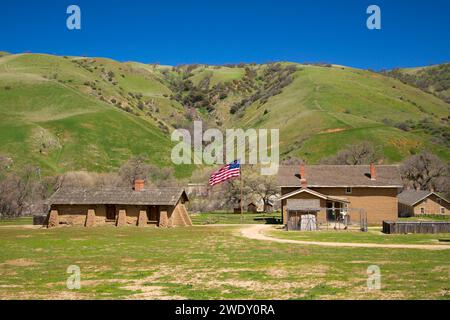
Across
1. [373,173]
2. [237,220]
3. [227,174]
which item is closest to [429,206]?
[373,173]

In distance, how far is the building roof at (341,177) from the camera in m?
49.9

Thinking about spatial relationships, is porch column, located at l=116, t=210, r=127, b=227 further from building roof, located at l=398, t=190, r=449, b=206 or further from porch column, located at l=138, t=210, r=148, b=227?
building roof, located at l=398, t=190, r=449, b=206

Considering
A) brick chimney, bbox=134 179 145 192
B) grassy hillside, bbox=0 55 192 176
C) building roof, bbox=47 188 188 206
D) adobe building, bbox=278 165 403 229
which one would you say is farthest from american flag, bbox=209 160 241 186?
grassy hillside, bbox=0 55 192 176

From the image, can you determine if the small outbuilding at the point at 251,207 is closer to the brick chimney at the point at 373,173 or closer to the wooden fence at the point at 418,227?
the brick chimney at the point at 373,173

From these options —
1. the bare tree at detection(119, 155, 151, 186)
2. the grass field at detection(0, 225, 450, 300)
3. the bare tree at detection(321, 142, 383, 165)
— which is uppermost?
the bare tree at detection(321, 142, 383, 165)

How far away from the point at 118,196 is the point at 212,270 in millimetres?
28237

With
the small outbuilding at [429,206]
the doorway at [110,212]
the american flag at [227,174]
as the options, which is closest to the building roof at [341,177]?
the american flag at [227,174]

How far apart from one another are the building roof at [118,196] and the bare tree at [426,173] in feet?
147

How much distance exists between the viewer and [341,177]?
5134 cm

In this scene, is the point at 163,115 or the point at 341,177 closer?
the point at 341,177

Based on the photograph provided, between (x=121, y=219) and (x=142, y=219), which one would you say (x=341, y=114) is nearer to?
(x=142, y=219)

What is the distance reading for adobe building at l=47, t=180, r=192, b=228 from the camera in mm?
45906

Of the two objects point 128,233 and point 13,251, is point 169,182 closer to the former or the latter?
point 128,233

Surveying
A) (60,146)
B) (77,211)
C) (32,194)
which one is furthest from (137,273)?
(60,146)
